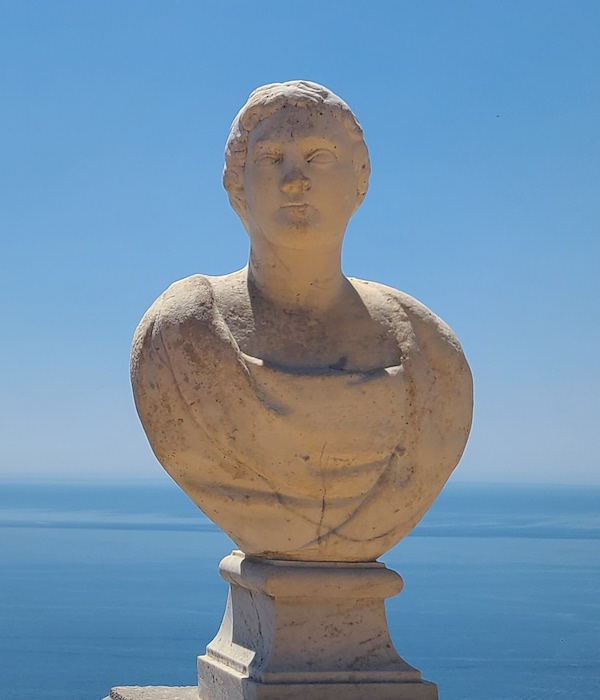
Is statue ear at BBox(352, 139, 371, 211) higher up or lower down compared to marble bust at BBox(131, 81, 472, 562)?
higher up

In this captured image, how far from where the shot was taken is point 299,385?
16.5ft

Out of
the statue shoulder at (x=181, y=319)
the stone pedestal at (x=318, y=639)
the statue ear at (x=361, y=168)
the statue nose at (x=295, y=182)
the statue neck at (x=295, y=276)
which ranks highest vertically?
the statue ear at (x=361, y=168)

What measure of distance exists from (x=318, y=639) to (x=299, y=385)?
3.56ft

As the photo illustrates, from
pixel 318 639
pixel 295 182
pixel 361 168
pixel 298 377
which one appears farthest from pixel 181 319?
pixel 318 639

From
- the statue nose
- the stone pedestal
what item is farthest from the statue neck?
the stone pedestal

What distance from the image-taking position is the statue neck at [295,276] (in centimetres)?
530

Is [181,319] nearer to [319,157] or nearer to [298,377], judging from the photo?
[298,377]

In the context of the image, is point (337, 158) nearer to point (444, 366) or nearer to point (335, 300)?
point (335, 300)

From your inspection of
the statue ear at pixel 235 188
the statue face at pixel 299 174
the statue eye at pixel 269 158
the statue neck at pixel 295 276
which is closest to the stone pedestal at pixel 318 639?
the statue neck at pixel 295 276

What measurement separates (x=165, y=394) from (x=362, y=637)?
1349mm

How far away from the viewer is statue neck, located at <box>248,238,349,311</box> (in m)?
5.30

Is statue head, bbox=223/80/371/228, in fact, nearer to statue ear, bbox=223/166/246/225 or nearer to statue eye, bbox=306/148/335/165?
statue ear, bbox=223/166/246/225

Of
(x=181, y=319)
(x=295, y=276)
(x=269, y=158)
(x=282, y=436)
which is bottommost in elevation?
(x=282, y=436)

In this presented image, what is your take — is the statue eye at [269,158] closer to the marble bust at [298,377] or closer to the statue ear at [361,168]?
the marble bust at [298,377]
